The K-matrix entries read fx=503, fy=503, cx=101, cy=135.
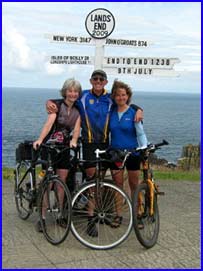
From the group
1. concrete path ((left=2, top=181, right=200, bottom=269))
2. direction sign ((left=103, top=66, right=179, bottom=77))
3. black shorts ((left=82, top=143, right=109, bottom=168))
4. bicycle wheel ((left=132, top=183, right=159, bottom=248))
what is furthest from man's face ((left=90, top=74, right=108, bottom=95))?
direction sign ((left=103, top=66, right=179, bottom=77))

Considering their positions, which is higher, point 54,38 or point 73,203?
point 54,38

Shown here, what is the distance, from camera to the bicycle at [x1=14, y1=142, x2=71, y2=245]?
577 cm

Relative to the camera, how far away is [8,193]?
326 inches

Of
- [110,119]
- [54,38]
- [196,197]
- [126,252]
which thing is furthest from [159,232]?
[54,38]

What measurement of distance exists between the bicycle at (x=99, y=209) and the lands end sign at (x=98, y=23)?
3.13 meters

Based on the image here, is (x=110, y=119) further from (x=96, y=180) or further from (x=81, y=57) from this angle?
(x=81, y=57)

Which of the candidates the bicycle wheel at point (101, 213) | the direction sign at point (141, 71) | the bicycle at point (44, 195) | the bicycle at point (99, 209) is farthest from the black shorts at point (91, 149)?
the direction sign at point (141, 71)

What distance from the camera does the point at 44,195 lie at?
5992 millimetres

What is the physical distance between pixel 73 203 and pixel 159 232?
4.21 feet

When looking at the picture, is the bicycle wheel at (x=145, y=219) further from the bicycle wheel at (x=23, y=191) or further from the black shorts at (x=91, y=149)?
the bicycle wheel at (x=23, y=191)

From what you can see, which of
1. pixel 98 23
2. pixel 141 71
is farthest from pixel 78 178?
pixel 98 23

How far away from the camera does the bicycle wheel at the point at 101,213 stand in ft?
18.4

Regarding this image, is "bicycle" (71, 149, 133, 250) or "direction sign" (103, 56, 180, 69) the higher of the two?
"direction sign" (103, 56, 180, 69)

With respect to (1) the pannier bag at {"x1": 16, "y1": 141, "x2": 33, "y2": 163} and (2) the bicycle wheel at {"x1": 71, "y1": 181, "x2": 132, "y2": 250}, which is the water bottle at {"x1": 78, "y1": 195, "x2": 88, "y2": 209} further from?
(1) the pannier bag at {"x1": 16, "y1": 141, "x2": 33, "y2": 163}
